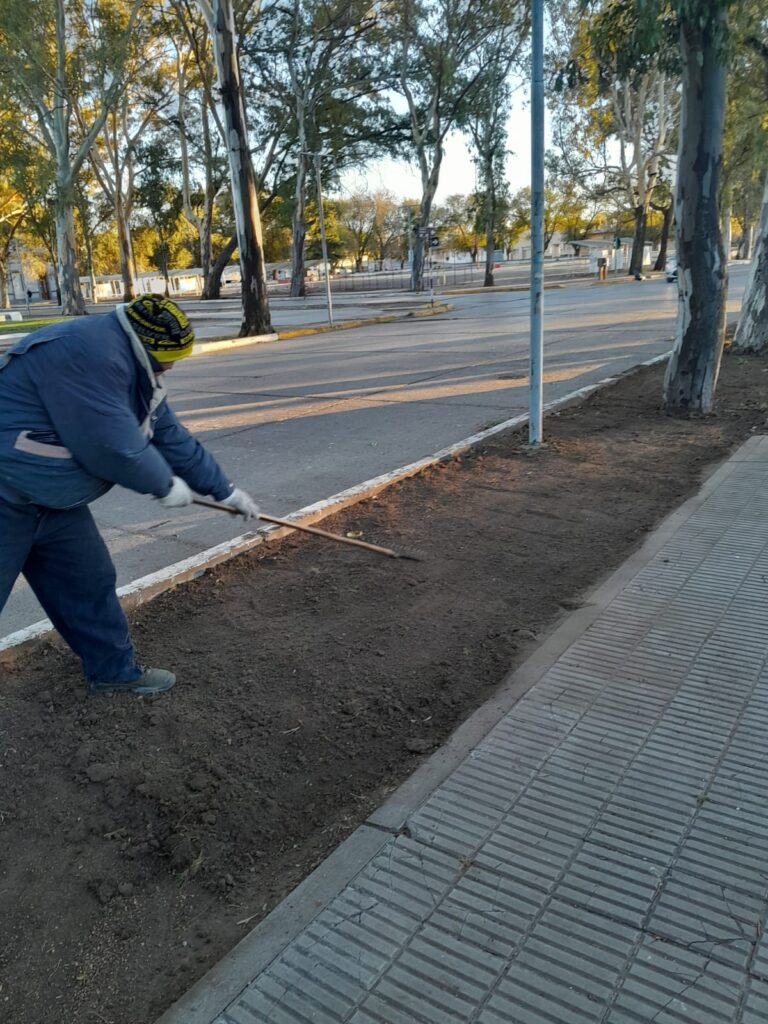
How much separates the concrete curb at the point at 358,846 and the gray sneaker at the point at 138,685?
1.26m

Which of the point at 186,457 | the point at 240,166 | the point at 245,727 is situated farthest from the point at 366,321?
the point at 245,727

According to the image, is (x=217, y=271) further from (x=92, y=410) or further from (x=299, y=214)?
(x=92, y=410)

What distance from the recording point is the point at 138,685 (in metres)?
3.40

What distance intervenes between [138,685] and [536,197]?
526cm

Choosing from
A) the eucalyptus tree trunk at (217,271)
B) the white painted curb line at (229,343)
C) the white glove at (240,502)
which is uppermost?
the eucalyptus tree trunk at (217,271)

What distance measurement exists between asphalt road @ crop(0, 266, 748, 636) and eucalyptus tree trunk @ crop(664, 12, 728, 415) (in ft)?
6.41

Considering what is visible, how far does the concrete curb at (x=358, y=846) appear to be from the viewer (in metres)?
2.00

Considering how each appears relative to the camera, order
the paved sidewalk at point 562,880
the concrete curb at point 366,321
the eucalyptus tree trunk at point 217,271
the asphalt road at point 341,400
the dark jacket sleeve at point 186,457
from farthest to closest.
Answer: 1. the eucalyptus tree trunk at point 217,271
2. the concrete curb at point 366,321
3. the asphalt road at point 341,400
4. the dark jacket sleeve at point 186,457
5. the paved sidewalk at point 562,880

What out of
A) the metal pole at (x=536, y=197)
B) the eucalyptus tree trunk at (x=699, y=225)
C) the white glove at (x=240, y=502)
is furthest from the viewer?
the eucalyptus tree trunk at (x=699, y=225)

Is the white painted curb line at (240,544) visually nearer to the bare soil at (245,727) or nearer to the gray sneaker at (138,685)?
the bare soil at (245,727)

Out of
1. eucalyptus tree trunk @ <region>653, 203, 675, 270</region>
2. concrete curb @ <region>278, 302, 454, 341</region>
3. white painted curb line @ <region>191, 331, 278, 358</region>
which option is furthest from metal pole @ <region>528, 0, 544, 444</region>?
eucalyptus tree trunk @ <region>653, 203, 675, 270</region>

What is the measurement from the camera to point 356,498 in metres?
5.87

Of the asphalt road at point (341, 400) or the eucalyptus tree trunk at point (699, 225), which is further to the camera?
the eucalyptus tree trunk at point (699, 225)

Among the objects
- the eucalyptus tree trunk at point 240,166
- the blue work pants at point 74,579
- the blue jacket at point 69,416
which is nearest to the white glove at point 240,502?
the blue work pants at point 74,579
